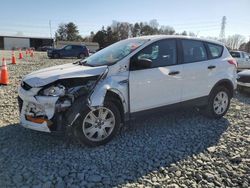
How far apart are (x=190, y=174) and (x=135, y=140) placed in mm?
1236

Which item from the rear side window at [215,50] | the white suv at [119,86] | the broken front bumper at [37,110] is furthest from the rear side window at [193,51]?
the broken front bumper at [37,110]

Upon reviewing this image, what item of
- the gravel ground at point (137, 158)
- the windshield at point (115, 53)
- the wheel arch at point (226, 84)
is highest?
the windshield at point (115, 53)

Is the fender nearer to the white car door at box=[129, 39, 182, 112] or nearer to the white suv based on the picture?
the white suv

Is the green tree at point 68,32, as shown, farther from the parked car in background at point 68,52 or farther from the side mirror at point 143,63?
the side mirror at point 143,63

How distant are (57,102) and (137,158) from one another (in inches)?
55.3

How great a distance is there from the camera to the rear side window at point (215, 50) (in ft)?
18.7

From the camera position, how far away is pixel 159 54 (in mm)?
4879

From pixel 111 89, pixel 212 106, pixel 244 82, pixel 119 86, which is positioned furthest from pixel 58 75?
pixel 244 82

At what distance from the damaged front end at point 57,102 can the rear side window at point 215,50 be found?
2.90 metres

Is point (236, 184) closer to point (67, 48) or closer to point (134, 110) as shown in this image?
point (134, 110)

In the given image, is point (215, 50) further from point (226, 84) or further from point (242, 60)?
point (242, 60)

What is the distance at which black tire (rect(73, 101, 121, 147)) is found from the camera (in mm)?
4016

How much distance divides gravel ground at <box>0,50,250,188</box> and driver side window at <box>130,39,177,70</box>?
125 cm

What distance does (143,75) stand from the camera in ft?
14.8
